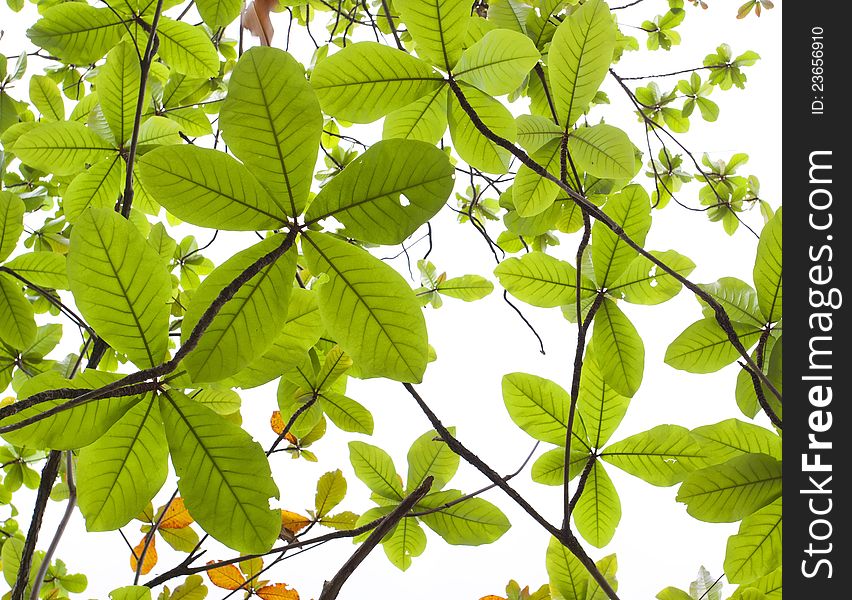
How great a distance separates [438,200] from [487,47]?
0.75 feet

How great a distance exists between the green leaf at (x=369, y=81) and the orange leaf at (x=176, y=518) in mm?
703

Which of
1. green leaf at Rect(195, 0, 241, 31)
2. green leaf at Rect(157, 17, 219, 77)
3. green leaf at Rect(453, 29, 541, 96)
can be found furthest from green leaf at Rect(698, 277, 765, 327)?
green leaf at Rect(157, 17, 219, 77)

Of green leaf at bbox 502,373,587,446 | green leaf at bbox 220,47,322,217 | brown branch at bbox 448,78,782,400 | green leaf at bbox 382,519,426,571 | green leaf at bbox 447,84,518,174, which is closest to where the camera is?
green leaf at bbox 220,47,322,217

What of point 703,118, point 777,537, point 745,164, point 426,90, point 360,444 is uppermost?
point 703,118

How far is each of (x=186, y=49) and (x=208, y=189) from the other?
584mm

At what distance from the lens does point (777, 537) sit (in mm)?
671

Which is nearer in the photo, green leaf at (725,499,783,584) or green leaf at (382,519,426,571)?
green leaf at (725,499,783,584)

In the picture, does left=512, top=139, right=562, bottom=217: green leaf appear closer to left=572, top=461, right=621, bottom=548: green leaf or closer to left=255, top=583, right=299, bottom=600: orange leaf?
left=572, top=461, right=621, bottom=548: green leaf

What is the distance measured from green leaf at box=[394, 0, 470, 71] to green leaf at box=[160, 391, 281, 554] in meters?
0.44

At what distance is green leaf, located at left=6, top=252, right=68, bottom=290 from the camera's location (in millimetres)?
863

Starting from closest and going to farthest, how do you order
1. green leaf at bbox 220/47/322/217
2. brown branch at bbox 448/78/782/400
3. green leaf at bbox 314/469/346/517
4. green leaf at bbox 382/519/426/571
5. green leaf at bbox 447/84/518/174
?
1. green leaf at bbox 220/47/322/217
2. brown branch at bbox 448/78/782/400
3. green leaf at bbox 447/84/518/174
4. green leaf at bbox 382/519/426/571
5. green leaf at bbox 314/469/346/517

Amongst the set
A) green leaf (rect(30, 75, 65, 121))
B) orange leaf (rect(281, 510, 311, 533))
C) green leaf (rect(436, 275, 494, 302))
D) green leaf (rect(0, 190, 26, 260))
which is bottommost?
orange leaf (rect(281, 510, 311, 533))

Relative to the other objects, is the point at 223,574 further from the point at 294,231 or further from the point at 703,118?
the point at 703,118
